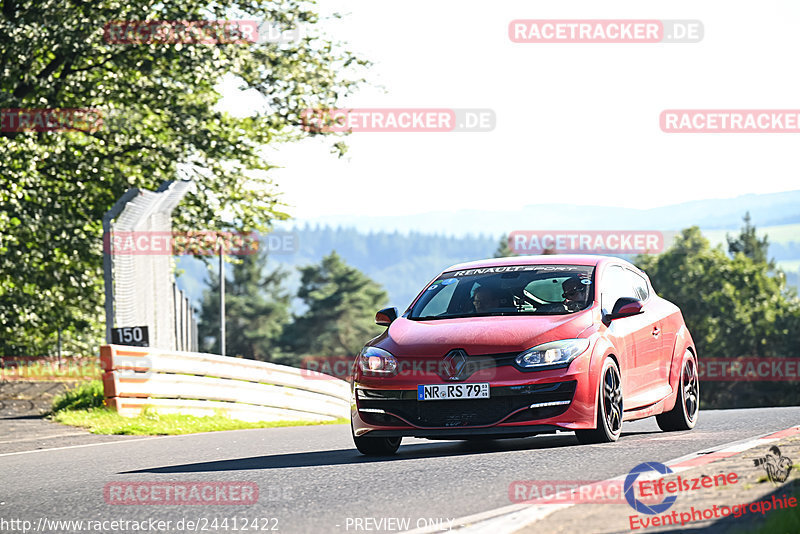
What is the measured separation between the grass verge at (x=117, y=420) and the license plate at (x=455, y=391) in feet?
19.8

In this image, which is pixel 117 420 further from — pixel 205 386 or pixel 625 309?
pixel 625 309

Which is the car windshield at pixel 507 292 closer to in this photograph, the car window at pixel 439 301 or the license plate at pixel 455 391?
the car window at pixel 439 301

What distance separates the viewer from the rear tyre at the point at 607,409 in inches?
364

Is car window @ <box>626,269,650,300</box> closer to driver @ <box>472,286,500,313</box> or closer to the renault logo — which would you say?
driver @ <box>472,286,500,313</box>

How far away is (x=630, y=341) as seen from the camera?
1006 cm

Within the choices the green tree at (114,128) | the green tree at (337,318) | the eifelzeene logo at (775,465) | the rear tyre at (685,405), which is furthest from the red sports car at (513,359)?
the green tree at (337,318)

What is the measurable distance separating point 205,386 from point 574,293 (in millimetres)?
8096

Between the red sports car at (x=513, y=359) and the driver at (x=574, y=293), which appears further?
the driver at (x=574, y=293)

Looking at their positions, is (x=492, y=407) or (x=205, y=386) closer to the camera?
(x=492, y=407)

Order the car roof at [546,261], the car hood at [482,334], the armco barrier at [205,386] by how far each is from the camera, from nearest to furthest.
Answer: the car hood at [482,334] → the car roof at [546,261] → the armco barrier at [205,386]

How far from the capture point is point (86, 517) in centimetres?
680

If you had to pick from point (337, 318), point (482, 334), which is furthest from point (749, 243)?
point (482, 334)

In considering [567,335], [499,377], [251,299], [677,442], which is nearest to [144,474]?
[499,377]

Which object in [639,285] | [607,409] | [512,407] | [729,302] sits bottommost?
[729,302]
